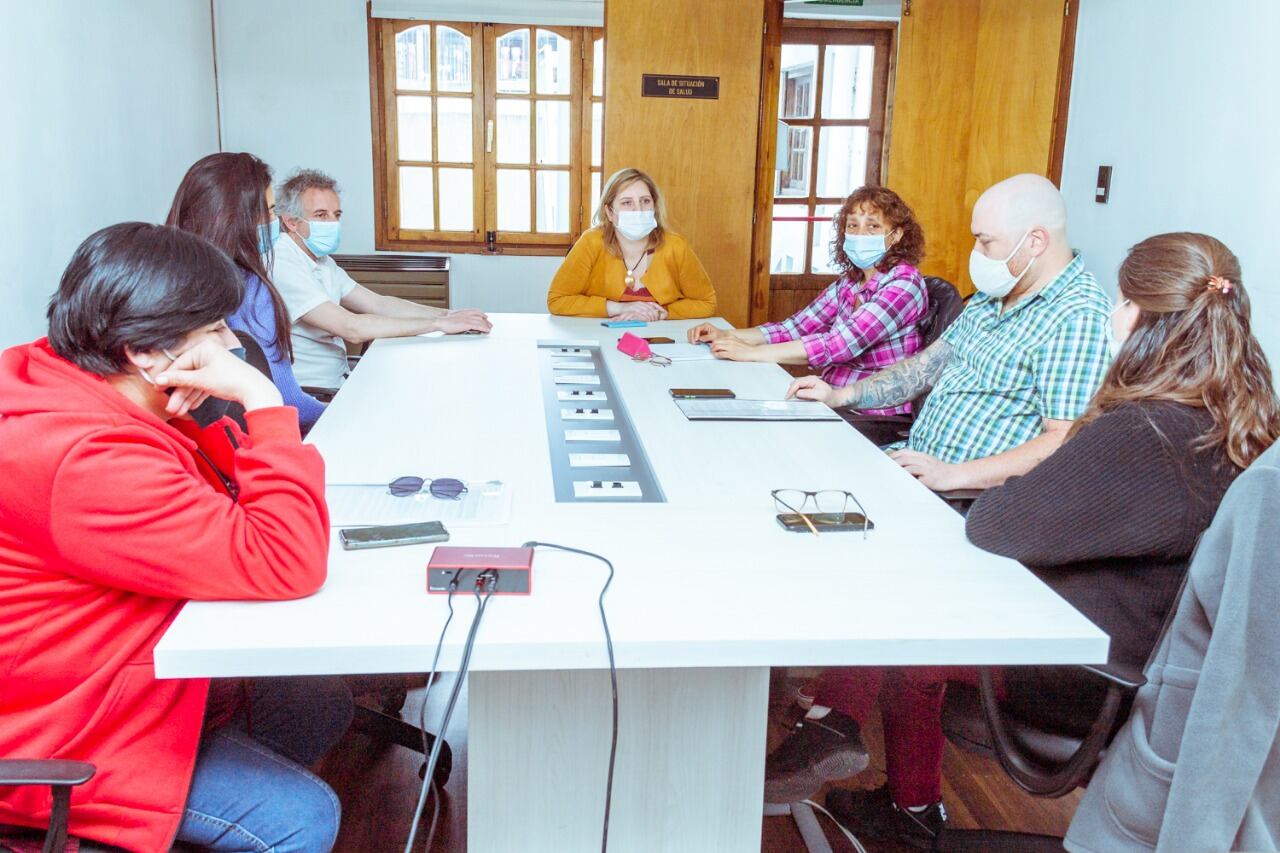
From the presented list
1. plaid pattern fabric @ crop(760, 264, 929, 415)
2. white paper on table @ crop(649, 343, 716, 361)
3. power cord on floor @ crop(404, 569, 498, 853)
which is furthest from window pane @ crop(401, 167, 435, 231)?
power cord on floor @ crop(404, 569, 498, 853)

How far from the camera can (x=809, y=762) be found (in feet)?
6.56

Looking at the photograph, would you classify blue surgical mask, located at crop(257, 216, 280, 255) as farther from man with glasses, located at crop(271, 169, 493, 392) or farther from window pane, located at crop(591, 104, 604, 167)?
window pane, located at crop(591, 104, 604, 167)

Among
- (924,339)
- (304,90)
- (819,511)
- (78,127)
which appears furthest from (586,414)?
(304,90)

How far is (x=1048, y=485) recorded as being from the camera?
4.84 ft

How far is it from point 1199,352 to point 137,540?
135 cm

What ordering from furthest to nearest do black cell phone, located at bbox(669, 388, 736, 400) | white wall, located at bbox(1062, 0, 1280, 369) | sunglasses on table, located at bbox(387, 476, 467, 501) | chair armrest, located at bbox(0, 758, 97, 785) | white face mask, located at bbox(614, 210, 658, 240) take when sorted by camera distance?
white face mask, located at bbox(614, 210, 658, 240) < white wall, located at bbox(1062, 0, 1280, 369) < black cell phone, located at bbox(669, 388, 736, 400) < sunglasses on table, located at bbox(387, 476, 467, 501) < chair armrest, located at bbox(0, 758, 97, 785)

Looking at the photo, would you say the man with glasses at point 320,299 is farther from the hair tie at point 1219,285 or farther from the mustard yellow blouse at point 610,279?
the hair tie at point 1219,285

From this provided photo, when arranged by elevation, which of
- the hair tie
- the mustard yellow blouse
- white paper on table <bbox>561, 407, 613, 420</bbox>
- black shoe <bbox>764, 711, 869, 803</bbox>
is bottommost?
black shoe <bbox>764, 711, 869, 803</bbox>

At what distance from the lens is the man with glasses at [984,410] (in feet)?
6.59

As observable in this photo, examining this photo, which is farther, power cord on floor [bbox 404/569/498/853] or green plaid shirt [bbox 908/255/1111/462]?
green plaid shirt [bbox 908/255/1111/462]

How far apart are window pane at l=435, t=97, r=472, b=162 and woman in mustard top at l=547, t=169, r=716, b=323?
239 centimetres

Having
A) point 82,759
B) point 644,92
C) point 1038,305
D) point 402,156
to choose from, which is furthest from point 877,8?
point 82,759

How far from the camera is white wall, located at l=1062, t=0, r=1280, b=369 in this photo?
9.34 ft

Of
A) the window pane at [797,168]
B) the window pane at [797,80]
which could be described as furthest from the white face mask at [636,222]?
the window pane at [797,80]
